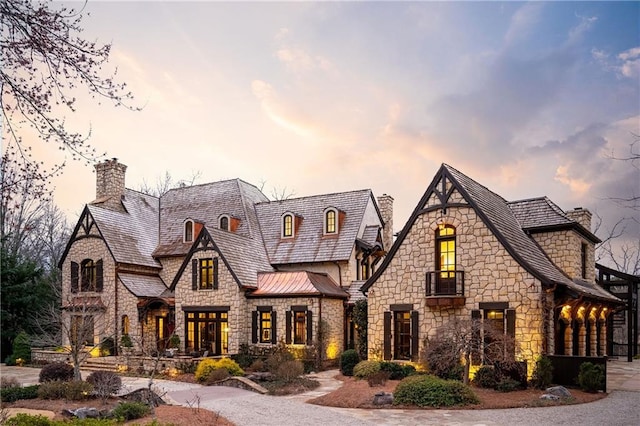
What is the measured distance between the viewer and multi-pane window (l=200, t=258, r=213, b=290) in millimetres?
24375

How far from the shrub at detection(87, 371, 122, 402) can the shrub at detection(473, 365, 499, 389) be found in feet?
34.0

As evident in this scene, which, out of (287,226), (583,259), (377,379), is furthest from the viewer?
(287,226)

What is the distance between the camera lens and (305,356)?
2225cm

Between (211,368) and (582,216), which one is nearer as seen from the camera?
(211,368)

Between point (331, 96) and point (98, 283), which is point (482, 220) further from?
point (98, 283)

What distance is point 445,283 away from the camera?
738 inches

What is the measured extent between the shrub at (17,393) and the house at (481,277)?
11147mm

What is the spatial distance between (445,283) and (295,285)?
7.31 metres

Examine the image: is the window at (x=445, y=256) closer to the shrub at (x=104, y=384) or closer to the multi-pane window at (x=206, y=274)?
the multi-pane window at (x=206, y=274)

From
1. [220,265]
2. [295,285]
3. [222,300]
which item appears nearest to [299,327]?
[295,285]

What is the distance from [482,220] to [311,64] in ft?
25.6

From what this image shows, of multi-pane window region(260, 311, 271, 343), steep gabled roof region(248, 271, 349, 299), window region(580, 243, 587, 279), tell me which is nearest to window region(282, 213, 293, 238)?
steep gabled roof region(248, 271, 349, 299)

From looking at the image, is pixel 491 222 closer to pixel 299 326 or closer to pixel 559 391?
pixel 559 391

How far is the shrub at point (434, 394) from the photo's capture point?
13.9 m
